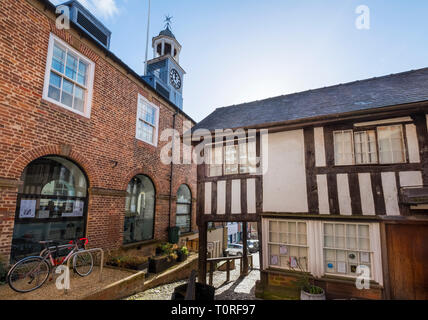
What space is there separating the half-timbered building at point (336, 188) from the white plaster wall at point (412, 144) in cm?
3

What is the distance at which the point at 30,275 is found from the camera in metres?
5.22

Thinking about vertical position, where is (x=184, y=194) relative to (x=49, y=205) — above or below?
A: above

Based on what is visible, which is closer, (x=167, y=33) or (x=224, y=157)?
(x=224, y=157)

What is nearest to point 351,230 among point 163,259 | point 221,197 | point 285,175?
point 285,175

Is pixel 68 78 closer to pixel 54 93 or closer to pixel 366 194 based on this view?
pixel 54 93

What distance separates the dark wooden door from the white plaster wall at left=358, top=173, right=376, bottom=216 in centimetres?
66

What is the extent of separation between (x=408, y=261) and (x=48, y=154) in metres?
9.83

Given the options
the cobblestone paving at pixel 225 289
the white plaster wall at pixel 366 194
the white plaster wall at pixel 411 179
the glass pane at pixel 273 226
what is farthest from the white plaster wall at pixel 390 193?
the cobblestone paving at pixel 225 289

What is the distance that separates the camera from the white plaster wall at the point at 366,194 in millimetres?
5931

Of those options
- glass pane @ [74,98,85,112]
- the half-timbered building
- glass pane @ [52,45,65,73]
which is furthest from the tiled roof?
glass pane @ [52,45,65,73]

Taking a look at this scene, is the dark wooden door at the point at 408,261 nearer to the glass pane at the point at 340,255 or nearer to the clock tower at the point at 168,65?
the glass pane at the point at 340,255
